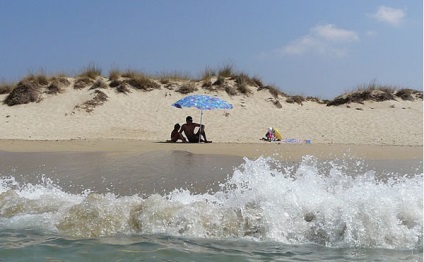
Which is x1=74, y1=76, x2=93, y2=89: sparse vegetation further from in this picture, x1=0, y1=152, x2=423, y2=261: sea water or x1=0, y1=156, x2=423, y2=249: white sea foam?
x1=0, y1=156, x2=423, y2=249: white sea foam

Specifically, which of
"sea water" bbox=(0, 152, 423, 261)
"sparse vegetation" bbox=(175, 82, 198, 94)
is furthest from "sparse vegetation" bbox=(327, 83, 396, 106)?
"sea water" bbox=(0, 152, 423, 261)

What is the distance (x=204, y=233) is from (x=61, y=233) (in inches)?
58.6

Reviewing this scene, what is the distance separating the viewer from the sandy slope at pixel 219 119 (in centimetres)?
1733

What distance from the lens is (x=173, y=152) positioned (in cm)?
1208

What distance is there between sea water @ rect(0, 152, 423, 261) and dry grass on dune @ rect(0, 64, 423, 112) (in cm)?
1614

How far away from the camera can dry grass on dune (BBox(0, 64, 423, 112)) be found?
22.5 m

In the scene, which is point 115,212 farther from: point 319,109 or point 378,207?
point 319,109

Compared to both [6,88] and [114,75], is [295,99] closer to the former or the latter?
[114,75]

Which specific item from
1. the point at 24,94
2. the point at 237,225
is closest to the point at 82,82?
the point at 24,94

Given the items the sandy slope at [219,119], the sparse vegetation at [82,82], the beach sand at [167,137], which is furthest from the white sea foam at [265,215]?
the sparse vegetation at [82,82]

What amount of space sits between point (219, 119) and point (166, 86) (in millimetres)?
4376

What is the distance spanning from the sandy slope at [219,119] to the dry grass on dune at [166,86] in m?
0.32

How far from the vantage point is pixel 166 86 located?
2353 cm

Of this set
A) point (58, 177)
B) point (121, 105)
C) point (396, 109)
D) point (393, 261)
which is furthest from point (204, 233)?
point (396, 109)
